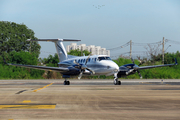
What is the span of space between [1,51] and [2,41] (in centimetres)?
328

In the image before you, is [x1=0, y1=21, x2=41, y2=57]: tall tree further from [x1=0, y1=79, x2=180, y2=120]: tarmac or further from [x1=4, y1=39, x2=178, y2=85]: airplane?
[x1=0, y1=79, x2=180, y2=120]: tarmac

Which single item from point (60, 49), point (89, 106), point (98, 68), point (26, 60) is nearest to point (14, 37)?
point (26, 60)

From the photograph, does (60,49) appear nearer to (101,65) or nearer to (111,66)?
(101,65)

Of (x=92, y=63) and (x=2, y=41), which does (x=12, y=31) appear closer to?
(x=2, y=41)

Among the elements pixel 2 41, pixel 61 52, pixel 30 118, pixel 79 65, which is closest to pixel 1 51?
pixel 2 41

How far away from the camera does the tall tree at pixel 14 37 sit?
8819 centimetres

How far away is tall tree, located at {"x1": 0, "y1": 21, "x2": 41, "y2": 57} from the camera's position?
289 ft

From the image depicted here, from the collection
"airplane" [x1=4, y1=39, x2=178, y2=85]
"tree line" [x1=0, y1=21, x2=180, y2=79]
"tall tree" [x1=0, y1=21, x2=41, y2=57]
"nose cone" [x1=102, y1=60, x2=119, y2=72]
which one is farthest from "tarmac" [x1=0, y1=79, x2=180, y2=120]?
"tall tree" [x1=0, y1=21, x2=41, y2=57]

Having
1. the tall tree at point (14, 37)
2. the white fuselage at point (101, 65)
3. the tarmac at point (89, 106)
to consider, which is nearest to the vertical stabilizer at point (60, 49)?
the white fuselage at point (101, 65)

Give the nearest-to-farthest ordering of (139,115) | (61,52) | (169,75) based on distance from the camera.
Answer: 1. (139,115)
2. (61,52)
3. (169,75)

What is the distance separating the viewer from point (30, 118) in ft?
28.6

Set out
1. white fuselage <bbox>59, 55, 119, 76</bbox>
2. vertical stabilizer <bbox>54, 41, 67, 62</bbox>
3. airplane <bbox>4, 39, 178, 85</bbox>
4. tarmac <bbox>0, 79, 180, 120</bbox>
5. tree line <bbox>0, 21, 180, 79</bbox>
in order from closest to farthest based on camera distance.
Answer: tarmac <bbox>0, 79, 180, 120</bbox>
white fuselage <bbox>59, 55, 119, 76</bbox>
airplane <bbox>4, 39, 178, 85</bbox>
vertical stabilizer <bbox>54, 41, 67, 62</bbox>
tree line <bbox>0, 21, 180, 79</bbox>

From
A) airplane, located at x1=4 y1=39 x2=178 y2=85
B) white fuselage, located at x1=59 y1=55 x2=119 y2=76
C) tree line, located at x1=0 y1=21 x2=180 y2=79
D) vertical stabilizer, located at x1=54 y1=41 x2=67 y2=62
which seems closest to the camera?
white fuselage, located at x1=59 y1=55 x2=119 y2=76

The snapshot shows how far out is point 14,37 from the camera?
89.9 m
